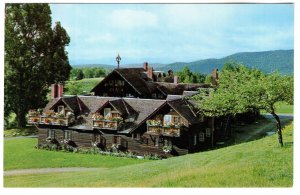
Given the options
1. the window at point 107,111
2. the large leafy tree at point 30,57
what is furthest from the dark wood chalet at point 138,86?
the large leafy tree at point 30,57

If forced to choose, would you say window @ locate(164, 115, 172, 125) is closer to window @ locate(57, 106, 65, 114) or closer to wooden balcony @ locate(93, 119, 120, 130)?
wooden balcony @ locate(93, 119, 120, 130)

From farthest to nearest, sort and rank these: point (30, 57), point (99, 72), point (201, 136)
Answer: point (30, 57) < point (99, 72) < point (201, 136)

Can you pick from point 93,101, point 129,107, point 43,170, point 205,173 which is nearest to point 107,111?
point 129,107

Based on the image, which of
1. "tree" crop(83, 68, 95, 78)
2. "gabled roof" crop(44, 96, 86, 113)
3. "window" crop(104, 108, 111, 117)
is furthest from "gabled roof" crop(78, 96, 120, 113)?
"tree" crop(83, 68, 95, 78)

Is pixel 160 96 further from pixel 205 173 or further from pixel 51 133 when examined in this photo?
pixel 205 173

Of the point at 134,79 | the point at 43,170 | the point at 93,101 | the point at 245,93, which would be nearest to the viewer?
the point at 245,93

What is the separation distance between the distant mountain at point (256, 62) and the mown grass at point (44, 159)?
5203mm

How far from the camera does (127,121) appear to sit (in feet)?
87.4

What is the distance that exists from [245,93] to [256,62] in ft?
9.06

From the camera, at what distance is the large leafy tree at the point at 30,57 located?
24422 millimetres

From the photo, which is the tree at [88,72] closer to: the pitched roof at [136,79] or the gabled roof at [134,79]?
the gabled roof at [134,79]

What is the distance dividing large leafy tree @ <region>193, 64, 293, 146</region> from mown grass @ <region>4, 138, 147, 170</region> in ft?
16.3
